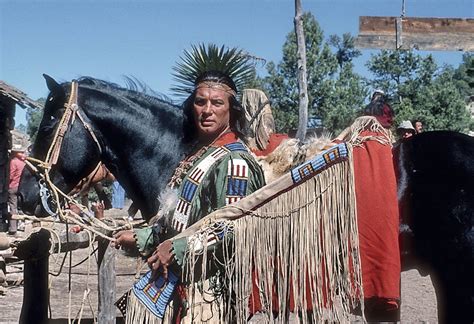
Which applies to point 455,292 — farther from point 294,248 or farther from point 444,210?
point 294,248

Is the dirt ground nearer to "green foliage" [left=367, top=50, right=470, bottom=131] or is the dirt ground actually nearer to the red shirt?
the red shirt

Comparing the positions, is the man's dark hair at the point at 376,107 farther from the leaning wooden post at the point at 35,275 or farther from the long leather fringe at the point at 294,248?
the leaning wooden post at the point at 35,275

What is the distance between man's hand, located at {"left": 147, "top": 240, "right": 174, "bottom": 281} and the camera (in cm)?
276

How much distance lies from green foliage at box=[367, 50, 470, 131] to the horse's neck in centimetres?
1962

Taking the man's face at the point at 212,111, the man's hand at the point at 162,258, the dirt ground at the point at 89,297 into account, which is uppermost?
the man's face at the point at 212,111

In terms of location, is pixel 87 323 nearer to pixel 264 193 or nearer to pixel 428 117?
pixel 264 193

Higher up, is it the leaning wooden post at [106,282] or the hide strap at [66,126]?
the hide strap at [66,126]

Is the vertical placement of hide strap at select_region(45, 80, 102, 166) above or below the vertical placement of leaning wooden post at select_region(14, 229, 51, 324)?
above

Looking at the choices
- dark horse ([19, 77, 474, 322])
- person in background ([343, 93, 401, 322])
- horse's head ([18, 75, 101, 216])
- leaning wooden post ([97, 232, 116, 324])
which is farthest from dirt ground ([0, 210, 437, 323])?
person in background ([343, 93, 401, 322])

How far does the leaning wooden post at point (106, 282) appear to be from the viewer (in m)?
4.84

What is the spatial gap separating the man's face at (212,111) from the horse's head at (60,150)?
875 mm

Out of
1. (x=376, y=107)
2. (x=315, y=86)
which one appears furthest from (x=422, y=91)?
(x=376, y=107)

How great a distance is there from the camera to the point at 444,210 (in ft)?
12.8

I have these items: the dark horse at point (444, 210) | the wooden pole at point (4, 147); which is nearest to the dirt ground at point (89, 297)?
the wooden pole at point (4, 147)
